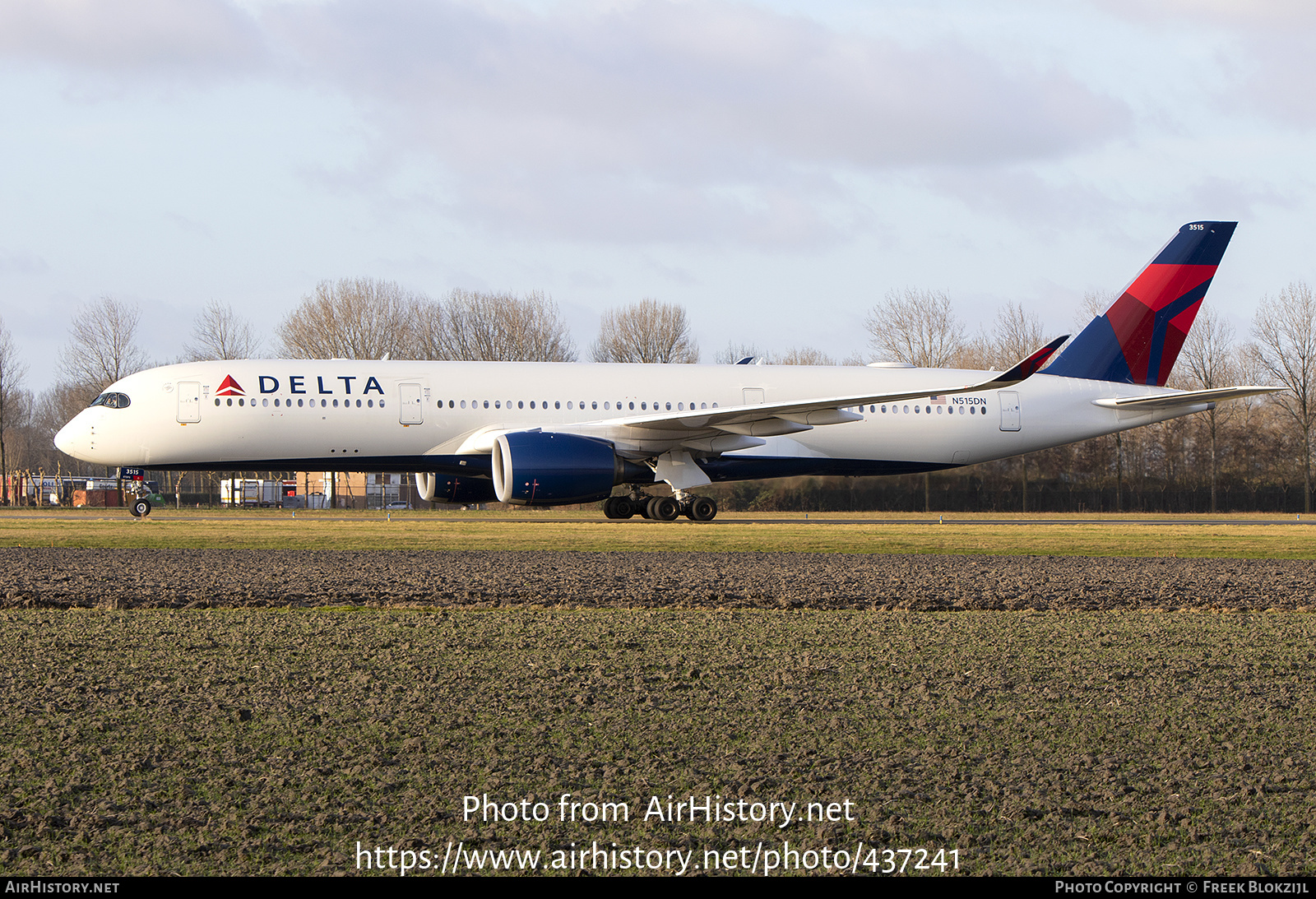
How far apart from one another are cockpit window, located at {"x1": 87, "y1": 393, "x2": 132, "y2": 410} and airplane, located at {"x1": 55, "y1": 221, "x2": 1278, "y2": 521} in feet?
0.14

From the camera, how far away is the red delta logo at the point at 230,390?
19.6 metres

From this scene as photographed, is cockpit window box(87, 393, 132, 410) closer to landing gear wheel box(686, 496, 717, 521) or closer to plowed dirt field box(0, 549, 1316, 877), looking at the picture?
landing gear wheel box(686, 496, 717, 521)

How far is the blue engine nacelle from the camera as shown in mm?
18484

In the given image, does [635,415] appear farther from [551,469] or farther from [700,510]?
[551,469]

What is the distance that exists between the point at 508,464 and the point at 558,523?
5.57 ft

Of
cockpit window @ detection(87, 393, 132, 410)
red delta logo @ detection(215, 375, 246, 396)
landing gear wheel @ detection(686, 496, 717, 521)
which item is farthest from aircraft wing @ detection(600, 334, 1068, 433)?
cockpit window @ detection(87, 393, 132, 410)

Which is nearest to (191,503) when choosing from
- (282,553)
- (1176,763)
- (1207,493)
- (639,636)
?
(282,553)

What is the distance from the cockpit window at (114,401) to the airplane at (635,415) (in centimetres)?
4

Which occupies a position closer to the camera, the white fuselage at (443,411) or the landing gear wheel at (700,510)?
the white fuselage at (443,411)

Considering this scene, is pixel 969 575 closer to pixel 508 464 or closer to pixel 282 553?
pixel 282 553

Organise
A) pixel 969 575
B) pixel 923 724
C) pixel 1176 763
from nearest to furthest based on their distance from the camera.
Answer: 1. pixel 1176 763
2. pixel 923 724
3. pixel 969 575

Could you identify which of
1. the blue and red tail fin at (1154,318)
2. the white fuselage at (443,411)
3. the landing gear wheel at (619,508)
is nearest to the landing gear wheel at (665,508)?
the landing gear wheel at (619,508)

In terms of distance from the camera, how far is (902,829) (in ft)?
9.74

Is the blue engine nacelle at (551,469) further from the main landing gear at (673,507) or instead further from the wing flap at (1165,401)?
the wing flap at (1165,401)
